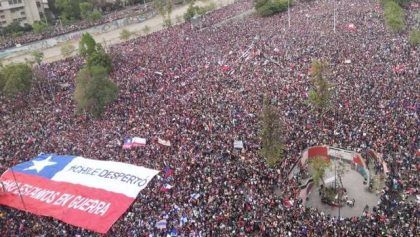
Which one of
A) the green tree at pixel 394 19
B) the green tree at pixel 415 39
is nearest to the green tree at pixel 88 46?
the green tree at pixel 394 19

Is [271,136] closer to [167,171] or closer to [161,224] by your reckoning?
[167,171]

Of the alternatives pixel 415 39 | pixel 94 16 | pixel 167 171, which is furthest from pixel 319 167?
pixel 94 16

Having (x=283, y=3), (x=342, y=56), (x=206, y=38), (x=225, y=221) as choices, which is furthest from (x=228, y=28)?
(x=225, y=221)

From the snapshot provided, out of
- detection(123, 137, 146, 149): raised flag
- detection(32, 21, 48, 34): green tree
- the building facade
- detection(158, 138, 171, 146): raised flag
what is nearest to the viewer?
detection(158, 138, 171, 146): raised flag

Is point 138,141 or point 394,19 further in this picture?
point 394,19

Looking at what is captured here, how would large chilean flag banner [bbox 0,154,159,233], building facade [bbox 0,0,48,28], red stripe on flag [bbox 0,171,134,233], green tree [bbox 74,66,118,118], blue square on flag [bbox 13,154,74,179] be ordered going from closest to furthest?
1. red stripe on flag [bbox 0,171,134,233]
2. large chilean flag banner [bbox 0,154,159,233]
3. blue square on flag [bbox 13,154,74,179]
4. green tree [bbox 74,66,118,118]
5. building facade [bbox 0,0,48,28]

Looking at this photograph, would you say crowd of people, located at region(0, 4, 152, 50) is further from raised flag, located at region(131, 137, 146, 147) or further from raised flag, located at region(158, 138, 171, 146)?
raised flag, located at region(158, 138, 171, 146)

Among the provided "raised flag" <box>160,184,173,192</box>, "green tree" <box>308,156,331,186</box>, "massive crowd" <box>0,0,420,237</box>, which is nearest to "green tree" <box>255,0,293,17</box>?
"massive crowd" <box>0,0,420,237</box>

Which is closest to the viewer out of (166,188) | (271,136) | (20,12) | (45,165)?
(166,188)
